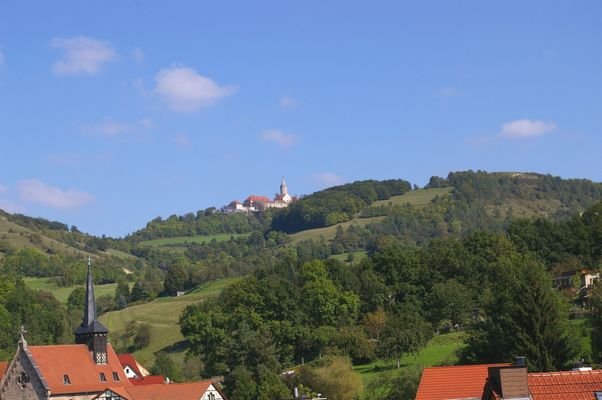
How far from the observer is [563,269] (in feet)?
396

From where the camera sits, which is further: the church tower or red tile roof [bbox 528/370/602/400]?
the church tower

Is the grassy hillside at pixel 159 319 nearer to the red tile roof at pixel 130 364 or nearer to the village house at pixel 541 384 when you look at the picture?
the red tile roof at pixel 130 364

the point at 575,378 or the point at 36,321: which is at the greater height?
the point at 36,321

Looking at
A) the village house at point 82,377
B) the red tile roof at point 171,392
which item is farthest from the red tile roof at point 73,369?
the red tile roof at point 171,392

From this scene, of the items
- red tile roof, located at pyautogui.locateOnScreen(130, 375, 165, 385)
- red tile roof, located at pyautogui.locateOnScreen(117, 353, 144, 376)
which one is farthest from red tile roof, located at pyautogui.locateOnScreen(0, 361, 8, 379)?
red tile roof, located at pyautogui.locateOnScreen(117, 353, 144, 376)

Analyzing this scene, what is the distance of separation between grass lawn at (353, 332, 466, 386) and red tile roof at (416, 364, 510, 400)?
100 feet

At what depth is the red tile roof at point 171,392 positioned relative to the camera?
71.7m

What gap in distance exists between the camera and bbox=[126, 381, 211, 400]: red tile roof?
71688 millimetres

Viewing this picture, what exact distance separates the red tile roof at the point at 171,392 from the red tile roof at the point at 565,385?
120 ft

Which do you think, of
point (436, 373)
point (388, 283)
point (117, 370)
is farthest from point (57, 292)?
point (436, 373)

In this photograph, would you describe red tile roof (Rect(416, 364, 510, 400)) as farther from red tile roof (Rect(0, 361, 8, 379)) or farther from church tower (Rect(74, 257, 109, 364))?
red tile roof (Rect(0, 361, 8, 379))

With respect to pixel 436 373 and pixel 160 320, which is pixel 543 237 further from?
pixel 436 373

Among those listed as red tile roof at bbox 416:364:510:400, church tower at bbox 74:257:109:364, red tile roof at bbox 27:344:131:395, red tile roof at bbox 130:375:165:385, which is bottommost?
red tile roof at bbox 416:364:510:400

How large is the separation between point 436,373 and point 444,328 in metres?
57.0
